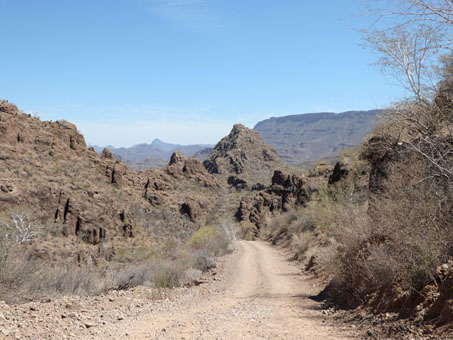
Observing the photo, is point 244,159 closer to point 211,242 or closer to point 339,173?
point 211,242

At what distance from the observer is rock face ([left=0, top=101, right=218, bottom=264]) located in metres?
32.3

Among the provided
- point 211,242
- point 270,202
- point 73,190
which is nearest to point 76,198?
point 73,190

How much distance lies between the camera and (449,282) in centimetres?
531

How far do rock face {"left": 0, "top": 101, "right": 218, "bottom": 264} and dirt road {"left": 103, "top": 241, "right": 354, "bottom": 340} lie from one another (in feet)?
67.0

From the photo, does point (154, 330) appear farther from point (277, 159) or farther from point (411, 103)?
point (277, 159)

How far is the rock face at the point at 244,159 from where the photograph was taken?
326ft

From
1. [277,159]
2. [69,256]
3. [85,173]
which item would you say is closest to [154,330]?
[69,256]

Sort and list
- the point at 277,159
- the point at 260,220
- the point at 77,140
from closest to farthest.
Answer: the point at 77,140
the point at 260,220
the point at 277,159

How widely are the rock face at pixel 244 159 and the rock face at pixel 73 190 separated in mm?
41312

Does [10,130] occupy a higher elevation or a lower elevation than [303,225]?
higher

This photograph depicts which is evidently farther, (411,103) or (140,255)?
(140,255)

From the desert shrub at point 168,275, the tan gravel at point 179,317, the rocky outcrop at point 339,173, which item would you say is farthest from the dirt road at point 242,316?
the rocky outcrop at point 339,173

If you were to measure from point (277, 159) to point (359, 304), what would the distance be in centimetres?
10987

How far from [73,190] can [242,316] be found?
31.9 meters
